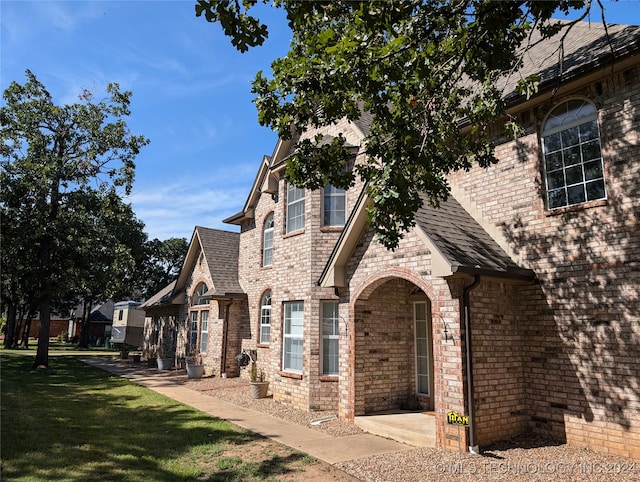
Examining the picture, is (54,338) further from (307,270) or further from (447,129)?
(447,129)

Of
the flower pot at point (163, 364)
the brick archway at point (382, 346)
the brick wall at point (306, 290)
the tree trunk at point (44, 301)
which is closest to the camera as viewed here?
the brick archway at point (382, 346)

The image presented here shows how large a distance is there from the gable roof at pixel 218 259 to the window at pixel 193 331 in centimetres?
240

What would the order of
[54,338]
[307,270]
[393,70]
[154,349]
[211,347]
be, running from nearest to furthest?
[393,70]
[307,270]
[211,347]
[154,349]
[54,338]

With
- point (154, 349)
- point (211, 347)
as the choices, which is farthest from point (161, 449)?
point (154, 349)

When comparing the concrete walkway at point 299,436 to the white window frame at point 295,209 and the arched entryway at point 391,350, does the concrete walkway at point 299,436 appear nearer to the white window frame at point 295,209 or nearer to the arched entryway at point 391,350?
the arched entryway at point 391,350

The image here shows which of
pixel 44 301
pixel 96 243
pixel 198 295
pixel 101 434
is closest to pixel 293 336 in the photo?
pixel 101 434

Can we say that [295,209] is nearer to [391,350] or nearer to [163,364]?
[391,350]

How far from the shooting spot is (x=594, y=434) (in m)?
7.57

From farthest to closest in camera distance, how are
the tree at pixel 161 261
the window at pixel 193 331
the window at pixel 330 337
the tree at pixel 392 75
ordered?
the tree at pixel 161 261
the window at pixel 193 331
the window at pixel 330 337
the tree at pixel 392 75

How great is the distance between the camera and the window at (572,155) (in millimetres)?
8234

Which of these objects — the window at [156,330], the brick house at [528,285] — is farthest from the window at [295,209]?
the window at [156,330]

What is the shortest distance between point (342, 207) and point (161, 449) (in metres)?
7.85

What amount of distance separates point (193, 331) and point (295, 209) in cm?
1137

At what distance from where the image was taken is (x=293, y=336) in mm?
13086
